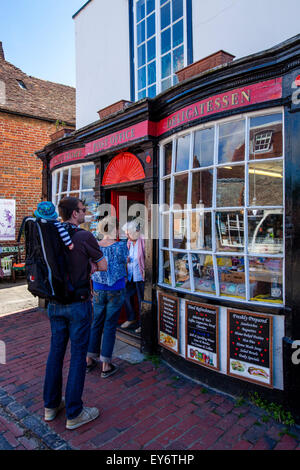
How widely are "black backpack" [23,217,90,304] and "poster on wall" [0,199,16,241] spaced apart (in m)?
8.94

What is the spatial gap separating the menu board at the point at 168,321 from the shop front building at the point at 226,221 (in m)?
0.02

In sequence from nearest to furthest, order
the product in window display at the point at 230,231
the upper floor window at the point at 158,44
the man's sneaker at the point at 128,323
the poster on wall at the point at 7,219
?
the product in window display at the point at 230,231 → the upper floor window at the point at 158,44 → the man's sneaker at the point at 128,323 → the poster on wall at the point at 7,219

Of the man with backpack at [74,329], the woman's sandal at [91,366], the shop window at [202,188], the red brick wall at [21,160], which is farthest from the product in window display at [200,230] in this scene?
the red brick wall at [21,160]

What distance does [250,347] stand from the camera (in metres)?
3.20

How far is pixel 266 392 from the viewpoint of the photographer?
3.13 m

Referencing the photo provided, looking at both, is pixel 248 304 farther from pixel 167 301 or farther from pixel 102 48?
pixel 102 48

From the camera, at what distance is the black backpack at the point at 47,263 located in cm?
271

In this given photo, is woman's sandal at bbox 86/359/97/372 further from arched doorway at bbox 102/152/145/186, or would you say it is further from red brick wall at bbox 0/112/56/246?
red brick wall at bbox 0/112/56/246

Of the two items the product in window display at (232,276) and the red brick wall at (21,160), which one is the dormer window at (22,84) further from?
the product in window display at (232,276)

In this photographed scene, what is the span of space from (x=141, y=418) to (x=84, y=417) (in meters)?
0.55

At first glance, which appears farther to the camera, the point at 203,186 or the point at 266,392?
the point at 203,186
